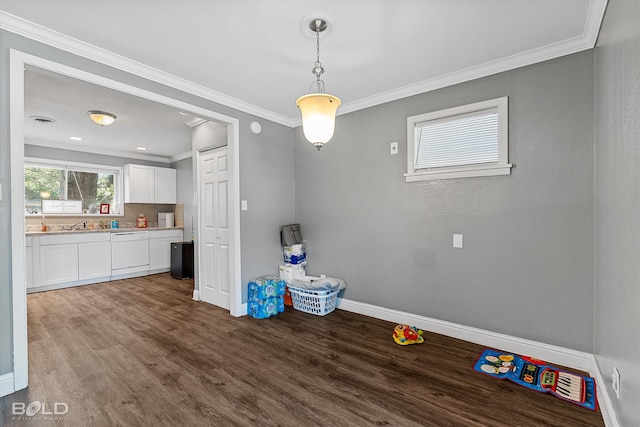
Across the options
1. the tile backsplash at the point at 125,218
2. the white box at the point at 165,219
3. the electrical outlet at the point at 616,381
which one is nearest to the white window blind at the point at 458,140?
the electrical outlet at the point at 616,381

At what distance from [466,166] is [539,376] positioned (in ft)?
5.66

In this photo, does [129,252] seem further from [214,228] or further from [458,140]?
[458,140]

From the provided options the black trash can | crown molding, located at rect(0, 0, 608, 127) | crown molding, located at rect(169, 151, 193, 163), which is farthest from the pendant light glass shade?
crown molding, located at rect(169, 151, 193, 163)

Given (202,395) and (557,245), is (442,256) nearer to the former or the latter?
(557,245)

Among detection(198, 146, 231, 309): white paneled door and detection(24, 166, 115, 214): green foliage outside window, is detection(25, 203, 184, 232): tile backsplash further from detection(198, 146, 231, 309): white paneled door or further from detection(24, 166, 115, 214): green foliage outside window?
detection(198, 146, 231, 309): white paneled door

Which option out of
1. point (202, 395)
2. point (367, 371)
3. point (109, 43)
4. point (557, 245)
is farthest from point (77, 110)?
point (557, 245)

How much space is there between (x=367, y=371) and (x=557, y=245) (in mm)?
1776

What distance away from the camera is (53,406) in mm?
1824

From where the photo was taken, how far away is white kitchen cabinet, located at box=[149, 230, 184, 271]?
585cm

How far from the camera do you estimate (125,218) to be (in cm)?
621

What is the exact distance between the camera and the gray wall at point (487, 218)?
7.28ft

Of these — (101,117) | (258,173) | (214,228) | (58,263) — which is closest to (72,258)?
(58,263)

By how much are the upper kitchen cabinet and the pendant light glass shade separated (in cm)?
536

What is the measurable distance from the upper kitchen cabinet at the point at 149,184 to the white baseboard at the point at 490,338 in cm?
505
